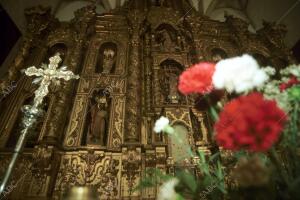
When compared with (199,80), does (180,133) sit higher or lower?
higher

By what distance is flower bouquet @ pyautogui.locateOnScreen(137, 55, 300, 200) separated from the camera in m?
1.47

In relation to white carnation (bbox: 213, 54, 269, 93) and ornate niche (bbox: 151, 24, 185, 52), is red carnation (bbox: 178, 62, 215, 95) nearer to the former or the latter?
white carnation (bbox: 213, 54, 269, 93)

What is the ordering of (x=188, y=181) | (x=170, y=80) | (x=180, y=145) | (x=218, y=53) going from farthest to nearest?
1. (x=218, y=53)
2. (x=170, y=80)
3. (x=180, y=145)
4. (x=188, y=181)

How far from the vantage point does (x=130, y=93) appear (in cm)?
522

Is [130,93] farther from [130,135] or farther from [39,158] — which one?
[39,158]

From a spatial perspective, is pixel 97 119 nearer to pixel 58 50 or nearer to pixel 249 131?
pixel 58 50

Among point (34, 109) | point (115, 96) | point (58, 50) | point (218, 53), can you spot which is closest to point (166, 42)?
point (218, 53)

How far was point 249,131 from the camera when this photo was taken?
4.90 ft

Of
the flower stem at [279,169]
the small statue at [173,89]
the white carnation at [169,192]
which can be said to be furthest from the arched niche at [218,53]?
the white carnation at [169,192]

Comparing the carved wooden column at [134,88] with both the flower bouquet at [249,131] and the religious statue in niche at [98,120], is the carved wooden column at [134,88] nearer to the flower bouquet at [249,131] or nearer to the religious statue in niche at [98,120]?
the religious statue in niche at [98,120]

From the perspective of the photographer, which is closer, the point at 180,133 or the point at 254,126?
the point at 254,126

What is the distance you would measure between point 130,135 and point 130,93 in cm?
104

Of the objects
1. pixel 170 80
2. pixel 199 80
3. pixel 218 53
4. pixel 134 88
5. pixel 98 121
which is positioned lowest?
pixel 199 80

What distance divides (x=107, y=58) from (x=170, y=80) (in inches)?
61.3
